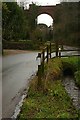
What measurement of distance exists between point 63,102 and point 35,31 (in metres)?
48.7

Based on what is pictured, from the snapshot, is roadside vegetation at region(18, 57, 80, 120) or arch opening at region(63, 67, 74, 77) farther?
arch opening at region(63, 67, 74, 77)

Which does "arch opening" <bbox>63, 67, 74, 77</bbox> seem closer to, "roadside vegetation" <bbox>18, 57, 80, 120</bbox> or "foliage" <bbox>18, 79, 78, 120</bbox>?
"roadside vegetation" <bbox>18, 57, 80, 120</bbox>

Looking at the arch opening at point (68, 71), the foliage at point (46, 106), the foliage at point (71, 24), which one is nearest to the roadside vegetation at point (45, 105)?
the foliage at point (46, 106)

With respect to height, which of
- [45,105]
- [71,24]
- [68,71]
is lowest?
[68,71]

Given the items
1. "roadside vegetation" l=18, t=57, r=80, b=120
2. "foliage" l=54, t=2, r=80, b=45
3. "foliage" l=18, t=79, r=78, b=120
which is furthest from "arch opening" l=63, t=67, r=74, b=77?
"foliage" l=54, t=2, r=80, b=45

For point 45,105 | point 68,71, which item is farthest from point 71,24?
point 45,105

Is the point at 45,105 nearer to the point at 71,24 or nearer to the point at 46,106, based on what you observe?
the point at 46,106

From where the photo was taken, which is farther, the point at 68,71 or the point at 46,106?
the point at 68,71

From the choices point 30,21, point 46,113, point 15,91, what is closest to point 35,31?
point 30,21

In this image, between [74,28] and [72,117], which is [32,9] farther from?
[72,117]

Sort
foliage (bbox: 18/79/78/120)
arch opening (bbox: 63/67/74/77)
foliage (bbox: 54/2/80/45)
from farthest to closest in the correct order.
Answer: foliage (bbox: 54/2/80/45) → arch opening (bbox: 63/67/74/77) → foliage (bbox: 18/79/78/120)

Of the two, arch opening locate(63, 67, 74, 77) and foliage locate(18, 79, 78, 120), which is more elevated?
foliage locate(18, 79, 78, 120)

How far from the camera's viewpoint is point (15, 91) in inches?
407

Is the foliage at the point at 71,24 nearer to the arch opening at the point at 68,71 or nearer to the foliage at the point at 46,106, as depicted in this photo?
the arch opening at the point at 68,71
